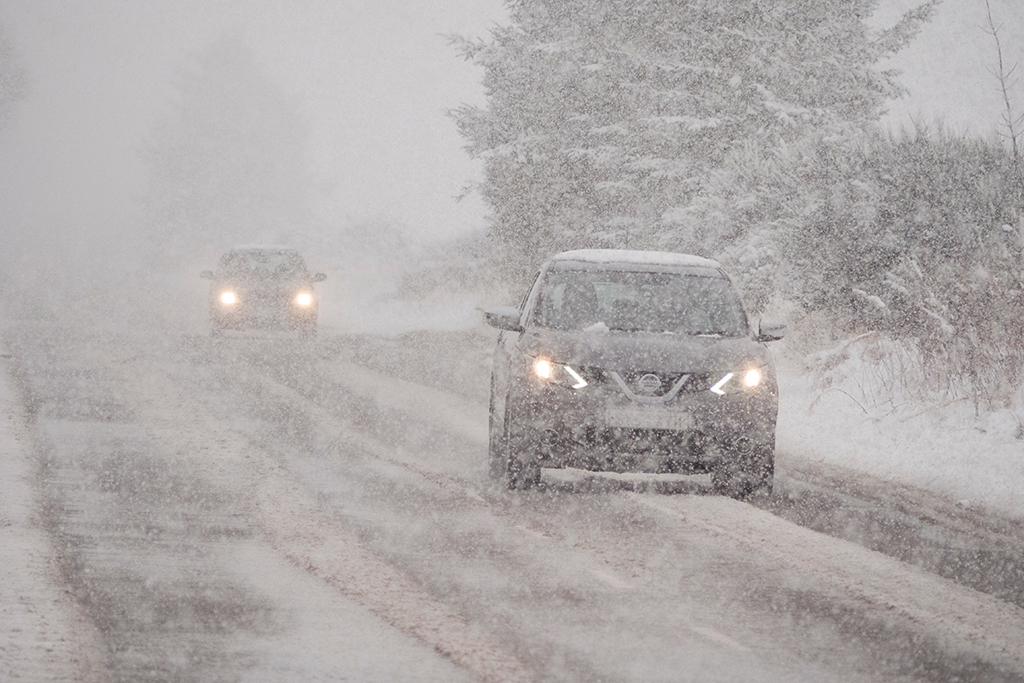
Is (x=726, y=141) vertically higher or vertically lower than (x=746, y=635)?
higher

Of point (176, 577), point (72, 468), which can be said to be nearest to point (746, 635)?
point (176, 577)

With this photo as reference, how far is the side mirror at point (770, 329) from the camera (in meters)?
8.39

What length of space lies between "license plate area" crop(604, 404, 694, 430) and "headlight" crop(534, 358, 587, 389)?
0.92 ft

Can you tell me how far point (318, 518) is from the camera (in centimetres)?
673

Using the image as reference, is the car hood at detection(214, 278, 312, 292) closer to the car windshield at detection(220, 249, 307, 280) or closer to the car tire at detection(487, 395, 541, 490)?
the car windshield at detection(220, 249, 307, 280)

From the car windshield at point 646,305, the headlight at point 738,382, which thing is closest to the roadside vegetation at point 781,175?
the car windshield at point 646,305

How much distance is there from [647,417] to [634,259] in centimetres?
186

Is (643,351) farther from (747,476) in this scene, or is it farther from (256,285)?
(256,285)

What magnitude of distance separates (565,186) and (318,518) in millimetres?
15545

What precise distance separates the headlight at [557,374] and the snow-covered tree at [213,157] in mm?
54063

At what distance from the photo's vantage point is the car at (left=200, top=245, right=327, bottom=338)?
66.9 ft

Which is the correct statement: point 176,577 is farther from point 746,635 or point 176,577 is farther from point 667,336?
point 667,336

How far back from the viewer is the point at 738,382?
7527 millimetres

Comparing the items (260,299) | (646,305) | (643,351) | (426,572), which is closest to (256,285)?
(260,299)
